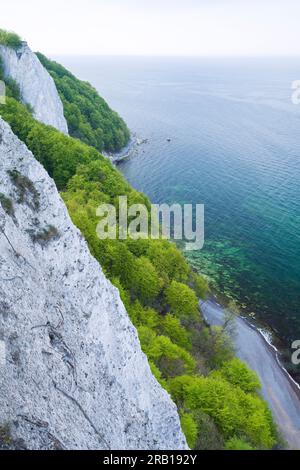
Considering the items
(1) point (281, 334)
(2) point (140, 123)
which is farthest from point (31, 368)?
(2) point (140, 123)

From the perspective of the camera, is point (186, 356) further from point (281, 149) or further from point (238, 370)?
point (281, 149)

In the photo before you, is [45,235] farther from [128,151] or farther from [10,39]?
[128,151]

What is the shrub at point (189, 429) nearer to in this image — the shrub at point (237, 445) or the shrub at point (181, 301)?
the shrub at point (237, 445)

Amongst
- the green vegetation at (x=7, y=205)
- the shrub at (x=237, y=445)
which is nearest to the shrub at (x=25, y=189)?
the green vegetation at (x=7, y=205)

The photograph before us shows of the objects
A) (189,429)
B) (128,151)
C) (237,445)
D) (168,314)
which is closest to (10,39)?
(128,151)

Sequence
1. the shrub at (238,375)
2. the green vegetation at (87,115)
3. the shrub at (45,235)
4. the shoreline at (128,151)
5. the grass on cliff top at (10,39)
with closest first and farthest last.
→ 1. the shrub at (45,235)
2. the shrub at (238,375)
3. the grass on cliff top at (10,39)
4. the green vegetation at (87,115)
5. the shoreline at (128,151)

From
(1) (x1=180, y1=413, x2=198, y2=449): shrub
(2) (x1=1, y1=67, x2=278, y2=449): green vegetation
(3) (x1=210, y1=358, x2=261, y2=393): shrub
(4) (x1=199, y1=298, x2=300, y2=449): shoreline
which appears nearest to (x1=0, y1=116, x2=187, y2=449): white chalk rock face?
(2) (x1=1, y1=67, x2=278, y2=449): green vegetation

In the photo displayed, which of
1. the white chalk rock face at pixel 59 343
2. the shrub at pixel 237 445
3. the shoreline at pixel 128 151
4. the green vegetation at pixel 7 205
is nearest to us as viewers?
the white chalk rock face at pixel 59 343

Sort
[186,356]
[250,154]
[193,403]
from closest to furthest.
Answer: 1. [193,403]
2. [186,356]
3. [250,154]
